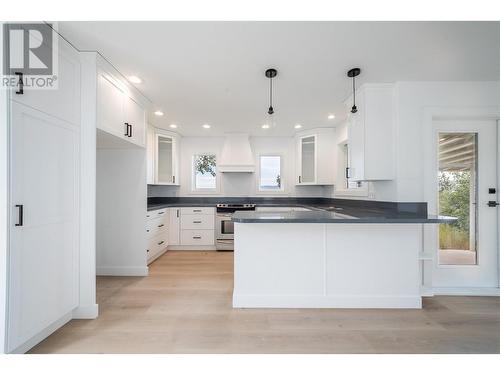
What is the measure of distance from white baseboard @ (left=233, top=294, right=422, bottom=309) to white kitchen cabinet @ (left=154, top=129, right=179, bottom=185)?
3.04 meters

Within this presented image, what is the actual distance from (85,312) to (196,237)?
2.50 m

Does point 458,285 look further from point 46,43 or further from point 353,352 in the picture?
point 46,43

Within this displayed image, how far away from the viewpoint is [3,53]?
1.47 m

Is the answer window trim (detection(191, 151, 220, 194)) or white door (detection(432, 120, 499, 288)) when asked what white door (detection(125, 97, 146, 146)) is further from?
white door (detection(432, 120, 499, 288))

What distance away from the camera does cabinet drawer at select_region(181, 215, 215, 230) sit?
179 inches

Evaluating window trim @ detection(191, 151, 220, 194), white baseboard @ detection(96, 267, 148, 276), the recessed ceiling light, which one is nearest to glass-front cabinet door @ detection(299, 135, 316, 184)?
window trim @ detection(191, 151, 220, 194)

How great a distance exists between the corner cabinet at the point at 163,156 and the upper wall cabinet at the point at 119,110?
1.35 metres

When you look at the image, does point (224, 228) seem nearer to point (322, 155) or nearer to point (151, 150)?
point (151, 150)

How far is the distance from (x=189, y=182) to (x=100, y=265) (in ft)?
7.90

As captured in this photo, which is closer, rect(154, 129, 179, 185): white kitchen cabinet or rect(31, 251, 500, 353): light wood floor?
rect(31, 251, 500, 353): light wood floor

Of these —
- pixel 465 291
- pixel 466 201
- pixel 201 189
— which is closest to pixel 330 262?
pixel 465 291

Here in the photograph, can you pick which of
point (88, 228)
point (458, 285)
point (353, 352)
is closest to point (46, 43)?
point (88, 228)

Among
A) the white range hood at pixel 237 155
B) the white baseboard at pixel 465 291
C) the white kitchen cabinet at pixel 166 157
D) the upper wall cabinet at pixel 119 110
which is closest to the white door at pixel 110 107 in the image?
the upper wall cabinet at pixel 119 110

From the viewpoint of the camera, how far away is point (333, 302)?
2.27 meters
